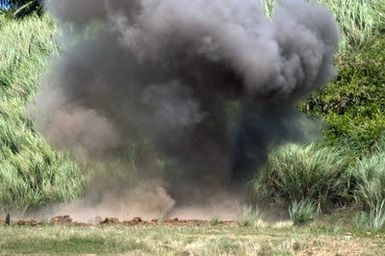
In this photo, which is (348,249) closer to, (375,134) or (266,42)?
(266,42)

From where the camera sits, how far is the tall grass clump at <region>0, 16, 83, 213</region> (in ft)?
44.5

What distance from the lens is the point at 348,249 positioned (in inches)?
332

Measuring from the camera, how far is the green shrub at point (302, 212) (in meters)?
11.8

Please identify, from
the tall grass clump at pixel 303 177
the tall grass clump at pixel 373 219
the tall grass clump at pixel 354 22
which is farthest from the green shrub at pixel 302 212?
the tall grass clump at pixel 354 22

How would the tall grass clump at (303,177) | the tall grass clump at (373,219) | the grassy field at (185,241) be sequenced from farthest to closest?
1. the tall grass clump at (303,177)
2. the tall grass clump at (373,219)
3. the grassy field at (185,241)

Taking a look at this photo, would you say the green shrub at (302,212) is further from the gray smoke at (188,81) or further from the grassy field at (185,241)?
the grassy field at (185,241)

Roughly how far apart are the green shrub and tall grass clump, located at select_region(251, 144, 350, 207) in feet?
1.66

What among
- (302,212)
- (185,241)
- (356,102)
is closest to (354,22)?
(356,102)

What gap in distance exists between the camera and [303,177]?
43.3 ft

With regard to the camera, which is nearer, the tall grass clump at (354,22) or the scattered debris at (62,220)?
the scattered debris at (62,220)

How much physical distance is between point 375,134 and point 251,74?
2.93 m

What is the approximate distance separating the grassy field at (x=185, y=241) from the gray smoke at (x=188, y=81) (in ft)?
9.84

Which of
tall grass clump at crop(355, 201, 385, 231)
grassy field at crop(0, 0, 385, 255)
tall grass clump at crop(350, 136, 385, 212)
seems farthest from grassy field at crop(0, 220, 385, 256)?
tall grass clump at crop(350, 136, 385, 212)

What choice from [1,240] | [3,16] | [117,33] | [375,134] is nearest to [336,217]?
[375,134]
